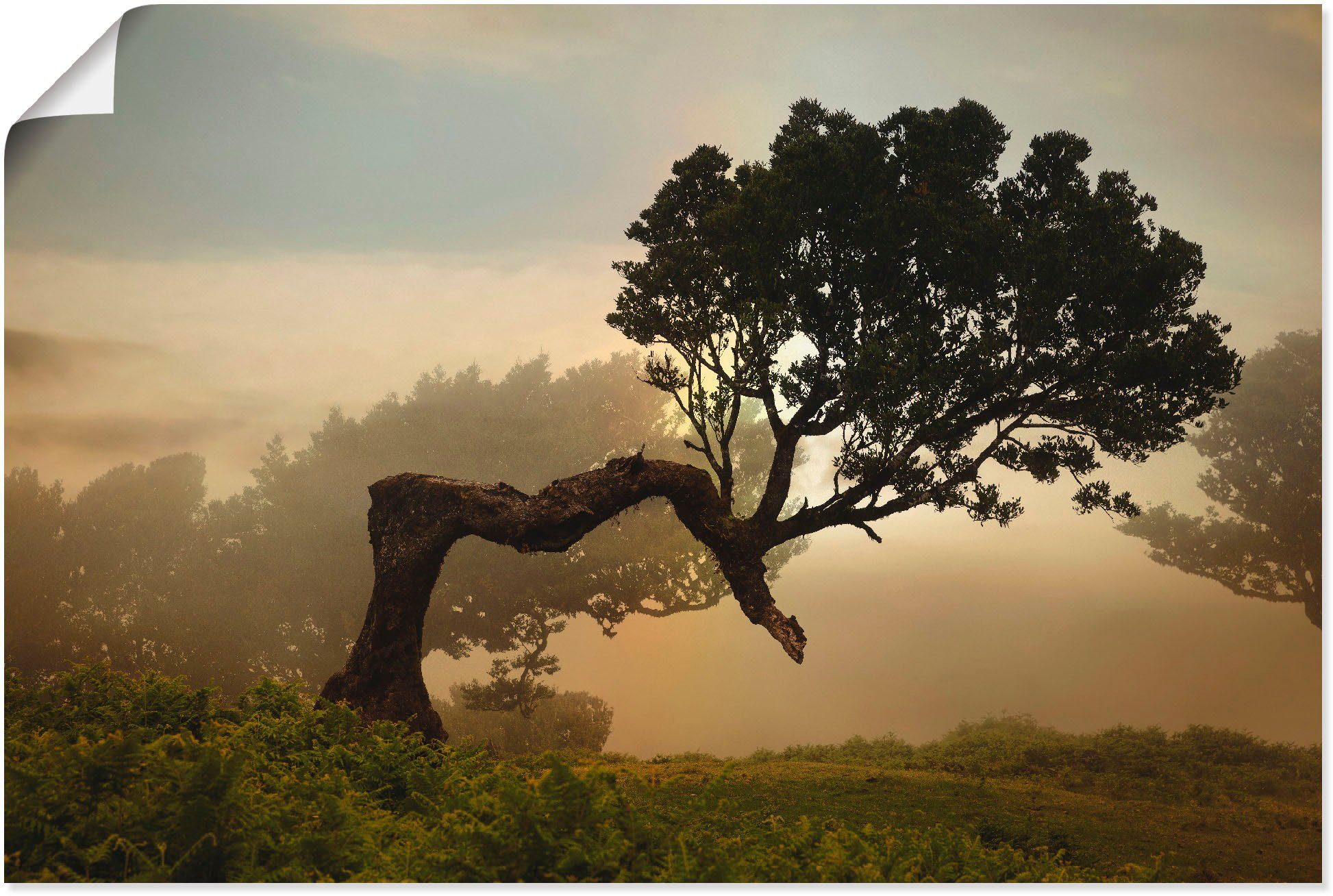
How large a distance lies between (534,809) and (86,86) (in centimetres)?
872

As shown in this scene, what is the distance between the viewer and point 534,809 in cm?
546

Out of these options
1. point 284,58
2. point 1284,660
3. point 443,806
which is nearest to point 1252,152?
point 1284,660

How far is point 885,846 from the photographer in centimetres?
688

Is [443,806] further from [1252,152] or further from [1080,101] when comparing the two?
[1252,152]

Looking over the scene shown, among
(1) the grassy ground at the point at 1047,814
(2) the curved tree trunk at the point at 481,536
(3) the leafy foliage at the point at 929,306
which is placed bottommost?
(1) the grassy ground at the point at 1047,814

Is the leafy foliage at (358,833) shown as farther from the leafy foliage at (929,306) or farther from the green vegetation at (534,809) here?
the leafy foliage at (929,306)

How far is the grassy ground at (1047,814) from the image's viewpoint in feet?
27.7

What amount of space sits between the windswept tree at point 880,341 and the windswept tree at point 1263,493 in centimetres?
728

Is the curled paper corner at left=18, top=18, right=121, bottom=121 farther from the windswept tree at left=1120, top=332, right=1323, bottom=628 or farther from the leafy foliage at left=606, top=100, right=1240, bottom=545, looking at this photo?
the windswept tree at left=1120, top=332, right=1323, bottom=628

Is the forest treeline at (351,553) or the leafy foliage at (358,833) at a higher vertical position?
the forest treeline at (351,553)

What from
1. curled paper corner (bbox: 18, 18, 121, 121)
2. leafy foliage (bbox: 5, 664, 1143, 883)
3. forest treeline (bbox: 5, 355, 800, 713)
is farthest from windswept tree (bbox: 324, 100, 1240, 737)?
forest treeline (bbox: 5, 355, 800, 713)

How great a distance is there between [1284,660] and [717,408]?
31.2 ft

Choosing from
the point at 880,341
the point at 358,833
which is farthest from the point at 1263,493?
the point at 358,833

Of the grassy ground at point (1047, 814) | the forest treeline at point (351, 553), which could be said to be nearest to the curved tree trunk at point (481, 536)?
the grassy ground at point (1047, 814)
